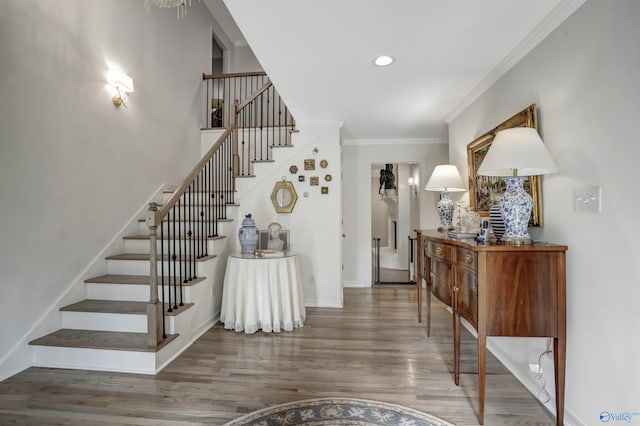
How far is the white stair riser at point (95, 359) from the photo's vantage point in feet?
7.31

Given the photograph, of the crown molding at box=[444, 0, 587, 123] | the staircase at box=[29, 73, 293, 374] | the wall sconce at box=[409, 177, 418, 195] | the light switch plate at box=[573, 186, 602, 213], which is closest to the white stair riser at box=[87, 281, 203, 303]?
the staircase at box=[29, 73, 293, 374]

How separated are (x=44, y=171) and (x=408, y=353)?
3.43m

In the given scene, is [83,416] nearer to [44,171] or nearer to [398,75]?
[44,171]

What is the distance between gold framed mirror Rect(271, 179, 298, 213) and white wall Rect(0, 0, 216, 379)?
1.52m

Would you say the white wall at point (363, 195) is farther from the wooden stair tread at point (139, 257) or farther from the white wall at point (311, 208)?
the wooden stair tread at point (139, 257)

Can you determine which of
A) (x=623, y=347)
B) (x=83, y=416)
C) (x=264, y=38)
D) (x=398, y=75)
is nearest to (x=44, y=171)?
(x=83, y=416)

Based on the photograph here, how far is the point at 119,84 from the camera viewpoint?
10.2ft

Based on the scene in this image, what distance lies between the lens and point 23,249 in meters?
2.24

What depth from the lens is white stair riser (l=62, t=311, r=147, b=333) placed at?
98.1 inches

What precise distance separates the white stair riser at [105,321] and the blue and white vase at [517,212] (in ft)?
9.39

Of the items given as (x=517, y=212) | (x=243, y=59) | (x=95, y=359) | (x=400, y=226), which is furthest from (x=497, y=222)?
(x=243, y=59)

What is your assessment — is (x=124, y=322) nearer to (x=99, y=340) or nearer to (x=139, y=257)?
(x=99, y=340)

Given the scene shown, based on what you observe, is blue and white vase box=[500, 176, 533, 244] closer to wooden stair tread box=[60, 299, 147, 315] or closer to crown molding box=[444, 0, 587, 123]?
crown molding box=[444, 0, 587, 123]

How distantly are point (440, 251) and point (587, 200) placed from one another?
1.06 m
